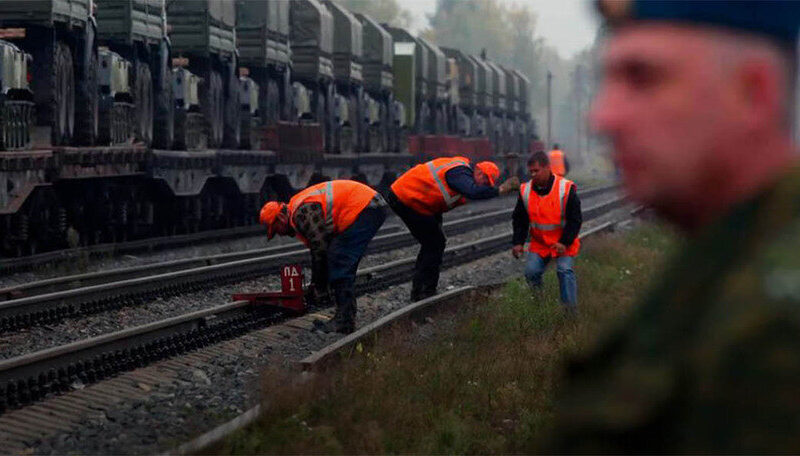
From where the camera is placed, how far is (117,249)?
1889 cm

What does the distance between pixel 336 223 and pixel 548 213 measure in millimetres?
1711

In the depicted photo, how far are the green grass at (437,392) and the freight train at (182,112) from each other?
13.2ft

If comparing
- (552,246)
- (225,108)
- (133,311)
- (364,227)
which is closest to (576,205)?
(552,246)

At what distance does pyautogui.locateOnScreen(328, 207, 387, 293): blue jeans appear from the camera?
35.1 ft

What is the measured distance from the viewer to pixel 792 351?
4.30 ft

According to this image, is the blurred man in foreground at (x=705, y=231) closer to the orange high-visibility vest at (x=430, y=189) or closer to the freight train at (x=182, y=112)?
the orange high-visibility vest at (x=430, y=189)

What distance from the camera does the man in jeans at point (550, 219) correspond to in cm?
1112

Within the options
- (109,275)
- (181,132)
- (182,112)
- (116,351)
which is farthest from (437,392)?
(182,112)

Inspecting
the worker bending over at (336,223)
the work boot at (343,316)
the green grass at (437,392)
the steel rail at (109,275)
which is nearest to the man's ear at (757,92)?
the green grass at (437,392)

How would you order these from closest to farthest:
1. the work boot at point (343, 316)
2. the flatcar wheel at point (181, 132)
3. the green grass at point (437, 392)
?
the green grass at point (437, 392) < the work boot at point (343, 316) < the flatcar wheel at point (181, 132)

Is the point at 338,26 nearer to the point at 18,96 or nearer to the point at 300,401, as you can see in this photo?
the point at 18,96

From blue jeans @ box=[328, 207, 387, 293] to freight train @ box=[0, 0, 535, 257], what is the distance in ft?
12.1

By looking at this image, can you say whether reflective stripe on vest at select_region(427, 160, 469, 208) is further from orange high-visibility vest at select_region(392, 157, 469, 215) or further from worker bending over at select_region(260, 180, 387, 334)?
worker bending over at select_region(260, 180, 387, 334)

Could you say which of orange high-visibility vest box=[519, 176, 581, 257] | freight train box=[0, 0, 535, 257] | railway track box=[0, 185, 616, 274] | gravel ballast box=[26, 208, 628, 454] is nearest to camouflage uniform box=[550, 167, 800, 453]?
gravel ballast box=[26, 208, 628, 454]
